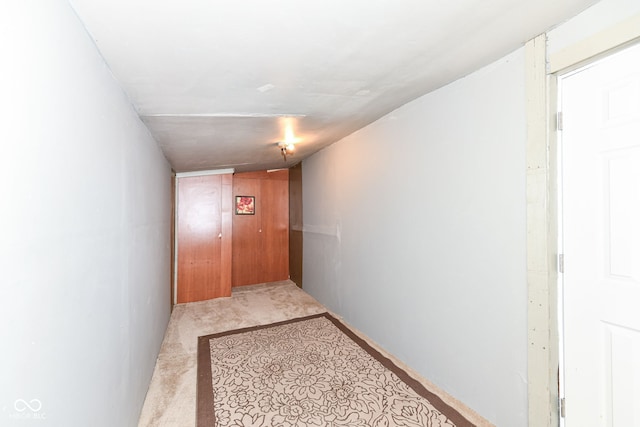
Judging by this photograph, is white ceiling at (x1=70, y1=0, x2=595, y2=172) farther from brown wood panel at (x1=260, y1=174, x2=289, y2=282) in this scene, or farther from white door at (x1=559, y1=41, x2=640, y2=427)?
brown wood panel at (x1=260, y1=174, x2=289, y2=282)

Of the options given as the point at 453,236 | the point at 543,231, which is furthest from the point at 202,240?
the point at 543,231

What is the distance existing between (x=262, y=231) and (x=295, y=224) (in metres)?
0.86

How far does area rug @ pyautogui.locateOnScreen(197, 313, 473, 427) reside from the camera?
204cm

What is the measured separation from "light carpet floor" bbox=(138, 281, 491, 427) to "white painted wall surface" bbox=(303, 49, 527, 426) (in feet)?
1.06

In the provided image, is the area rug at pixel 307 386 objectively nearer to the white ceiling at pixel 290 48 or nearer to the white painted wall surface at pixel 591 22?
the white ceiling at pixel 290 48

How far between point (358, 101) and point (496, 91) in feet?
3.25

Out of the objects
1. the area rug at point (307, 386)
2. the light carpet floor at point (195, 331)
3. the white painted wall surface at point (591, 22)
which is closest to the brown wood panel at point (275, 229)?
the light carpet floor at point (195, 331)

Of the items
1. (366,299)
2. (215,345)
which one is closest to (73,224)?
(215,345)

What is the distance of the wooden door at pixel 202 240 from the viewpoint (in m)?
4.89

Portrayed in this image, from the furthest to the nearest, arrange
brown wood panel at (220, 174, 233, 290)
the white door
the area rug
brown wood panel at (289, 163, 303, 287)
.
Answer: brown wood panel at (289, 163, 303, 287)
brown wood panel at (220, 174, 233, 290)
the area rug
the white door

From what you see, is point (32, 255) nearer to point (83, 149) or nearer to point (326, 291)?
point (83, 149)

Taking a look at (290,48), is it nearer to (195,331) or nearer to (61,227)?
(61,227)

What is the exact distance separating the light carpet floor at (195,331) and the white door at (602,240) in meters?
0.79

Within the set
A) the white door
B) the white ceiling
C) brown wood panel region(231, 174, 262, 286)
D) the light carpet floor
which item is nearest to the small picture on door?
brown wood panel region(231, 174, 262, 286)
